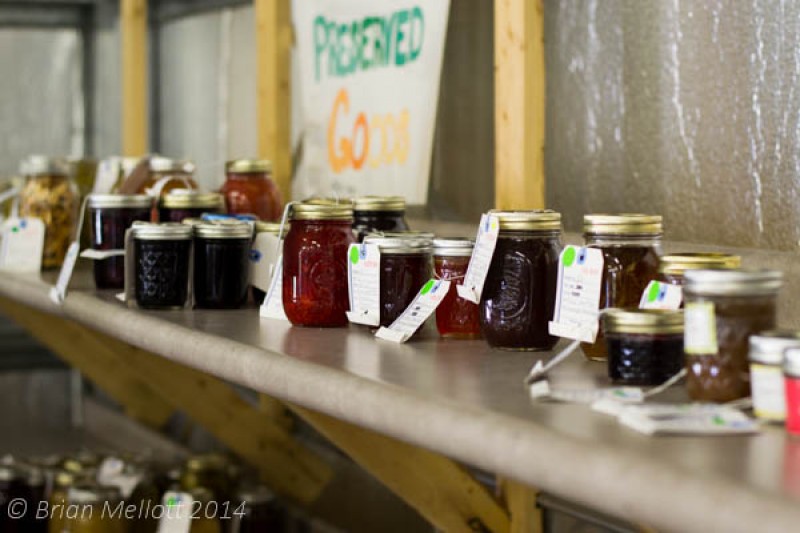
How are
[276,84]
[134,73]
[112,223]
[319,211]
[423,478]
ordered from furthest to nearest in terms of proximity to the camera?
[134,73]
[276,84]
[112,223]
[423,478]
[319,211]

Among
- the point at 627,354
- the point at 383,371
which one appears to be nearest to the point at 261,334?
the point at 383,371

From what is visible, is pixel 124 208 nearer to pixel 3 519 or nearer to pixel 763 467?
pixel 3 519

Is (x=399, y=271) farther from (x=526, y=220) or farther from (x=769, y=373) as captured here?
(x=769, y=373)

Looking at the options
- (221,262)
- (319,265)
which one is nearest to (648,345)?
(319,265)

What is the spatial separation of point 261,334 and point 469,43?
84cm

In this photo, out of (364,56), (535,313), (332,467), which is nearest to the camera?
(535,313)

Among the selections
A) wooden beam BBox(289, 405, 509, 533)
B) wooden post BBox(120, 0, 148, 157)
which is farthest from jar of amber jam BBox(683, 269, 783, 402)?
wooden post BBox(120, 0, 148, 157)

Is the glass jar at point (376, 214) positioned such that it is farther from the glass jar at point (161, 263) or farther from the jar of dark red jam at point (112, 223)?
the jar of dark red jam at point (112, 223)

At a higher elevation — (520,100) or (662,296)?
(520,100)

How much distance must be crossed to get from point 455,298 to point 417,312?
49mm

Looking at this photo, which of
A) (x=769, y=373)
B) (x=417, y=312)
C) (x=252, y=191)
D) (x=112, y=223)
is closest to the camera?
(x=769, y=373)

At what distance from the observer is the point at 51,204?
2.52m

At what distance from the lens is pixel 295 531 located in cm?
288

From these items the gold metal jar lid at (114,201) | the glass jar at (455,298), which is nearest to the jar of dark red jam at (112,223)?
the gold metal jar lid at (114,201)
